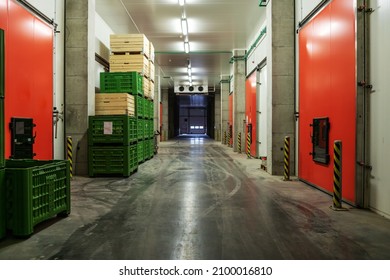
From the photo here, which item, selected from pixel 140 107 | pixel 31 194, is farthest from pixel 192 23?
pixel 31 194

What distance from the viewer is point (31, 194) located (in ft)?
14.9

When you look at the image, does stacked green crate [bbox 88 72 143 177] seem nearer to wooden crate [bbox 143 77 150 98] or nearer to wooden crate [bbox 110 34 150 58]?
wooden crate [bbox 110 34 150 58]

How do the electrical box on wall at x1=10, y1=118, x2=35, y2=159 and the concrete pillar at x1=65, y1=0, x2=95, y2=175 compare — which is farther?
the concrete pillar at x1=65, y1=0, x2=95, y2=175

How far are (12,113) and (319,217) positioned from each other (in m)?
6.25

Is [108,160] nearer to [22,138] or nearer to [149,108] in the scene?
[22,138]

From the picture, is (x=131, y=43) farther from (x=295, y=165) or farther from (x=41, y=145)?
(x=295, y=165)

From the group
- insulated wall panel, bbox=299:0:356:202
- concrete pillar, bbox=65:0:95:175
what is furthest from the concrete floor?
concrete pillar, bbox=65:0:95:175

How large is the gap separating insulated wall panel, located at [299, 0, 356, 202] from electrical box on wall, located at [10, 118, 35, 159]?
656 centimetres

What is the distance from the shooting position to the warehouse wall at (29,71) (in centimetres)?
695

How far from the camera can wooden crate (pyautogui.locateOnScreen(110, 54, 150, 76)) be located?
12.5 meters

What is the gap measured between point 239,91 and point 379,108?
14.9m

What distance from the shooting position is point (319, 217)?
559 centimetres

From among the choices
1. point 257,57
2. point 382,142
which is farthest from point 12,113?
point 257,57

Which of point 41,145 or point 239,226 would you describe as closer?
point 239,226
